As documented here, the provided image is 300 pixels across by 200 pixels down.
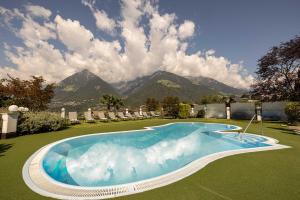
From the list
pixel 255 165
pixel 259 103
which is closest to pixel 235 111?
pixel 259 103

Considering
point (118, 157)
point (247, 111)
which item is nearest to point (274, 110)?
point (247, 111)

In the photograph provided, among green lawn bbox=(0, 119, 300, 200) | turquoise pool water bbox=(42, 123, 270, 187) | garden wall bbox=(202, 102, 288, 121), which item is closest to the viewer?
green lawn bbox=(0, 119, 300, 200)

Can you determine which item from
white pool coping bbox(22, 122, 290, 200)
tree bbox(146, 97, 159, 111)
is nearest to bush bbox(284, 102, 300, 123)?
white pool coping bbox(22, 122, 290, 200)

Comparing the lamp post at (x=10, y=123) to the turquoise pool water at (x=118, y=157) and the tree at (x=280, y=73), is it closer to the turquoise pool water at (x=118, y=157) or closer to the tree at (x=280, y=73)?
the turquoise pool water at (x=118, y=157)

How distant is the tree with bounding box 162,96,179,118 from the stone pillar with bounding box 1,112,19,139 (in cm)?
2044

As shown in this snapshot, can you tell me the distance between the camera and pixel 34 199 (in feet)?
10.9

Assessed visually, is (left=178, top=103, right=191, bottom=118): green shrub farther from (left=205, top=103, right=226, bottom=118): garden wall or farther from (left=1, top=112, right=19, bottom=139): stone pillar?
(left=1, top=112, right=19, bottom=139): stone pillar

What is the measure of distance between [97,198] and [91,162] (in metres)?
4.10

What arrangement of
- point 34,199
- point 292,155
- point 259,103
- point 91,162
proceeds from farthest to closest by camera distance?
point 259,103, point 91,162, point 292,155, point 34,199

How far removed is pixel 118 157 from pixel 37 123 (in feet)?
22.2

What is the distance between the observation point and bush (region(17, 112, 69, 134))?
10841 mm

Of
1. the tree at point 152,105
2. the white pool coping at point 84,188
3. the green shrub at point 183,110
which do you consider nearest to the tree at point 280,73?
the green shrub at point 183,110

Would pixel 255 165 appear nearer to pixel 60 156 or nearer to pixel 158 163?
pixel 158 163

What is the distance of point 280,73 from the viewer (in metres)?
21.4
